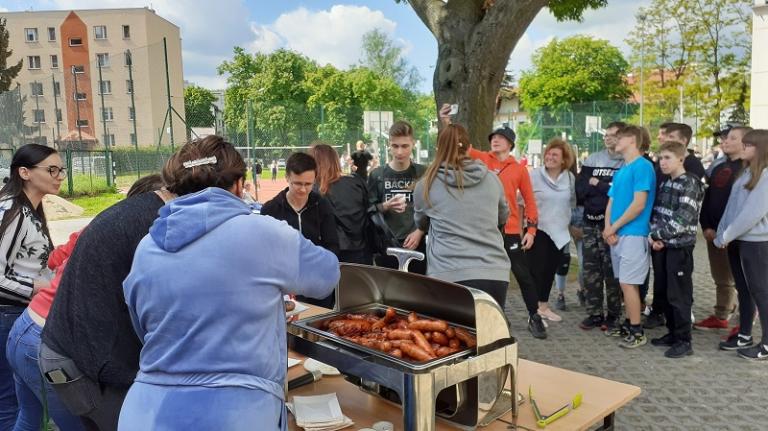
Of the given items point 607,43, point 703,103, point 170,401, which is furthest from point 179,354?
point 607,43

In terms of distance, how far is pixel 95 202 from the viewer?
15898 mm

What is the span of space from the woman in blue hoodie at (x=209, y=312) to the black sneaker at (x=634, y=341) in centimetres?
428

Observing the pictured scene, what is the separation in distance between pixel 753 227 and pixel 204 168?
440 centimetres

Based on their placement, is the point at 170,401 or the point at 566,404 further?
the point at 566,404

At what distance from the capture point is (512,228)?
5.36m

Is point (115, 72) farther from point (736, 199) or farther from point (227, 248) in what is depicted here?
point (227, 248)

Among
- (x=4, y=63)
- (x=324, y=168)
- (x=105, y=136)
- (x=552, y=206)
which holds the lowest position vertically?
(x=552, y=206)

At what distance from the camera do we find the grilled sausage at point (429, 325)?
221cm

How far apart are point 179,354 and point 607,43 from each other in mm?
64454

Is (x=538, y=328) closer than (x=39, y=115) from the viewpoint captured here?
Yes

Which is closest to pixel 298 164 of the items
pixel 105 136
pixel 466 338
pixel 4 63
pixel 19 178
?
pixel 19 178

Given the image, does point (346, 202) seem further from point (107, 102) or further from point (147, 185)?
point (107, 102)

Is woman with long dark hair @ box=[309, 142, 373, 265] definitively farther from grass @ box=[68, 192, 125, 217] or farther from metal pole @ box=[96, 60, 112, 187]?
grass @ box=[68, 192, 125, 217]

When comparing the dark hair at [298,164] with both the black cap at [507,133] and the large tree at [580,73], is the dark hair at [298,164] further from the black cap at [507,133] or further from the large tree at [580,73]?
the large tree at [580,73]
